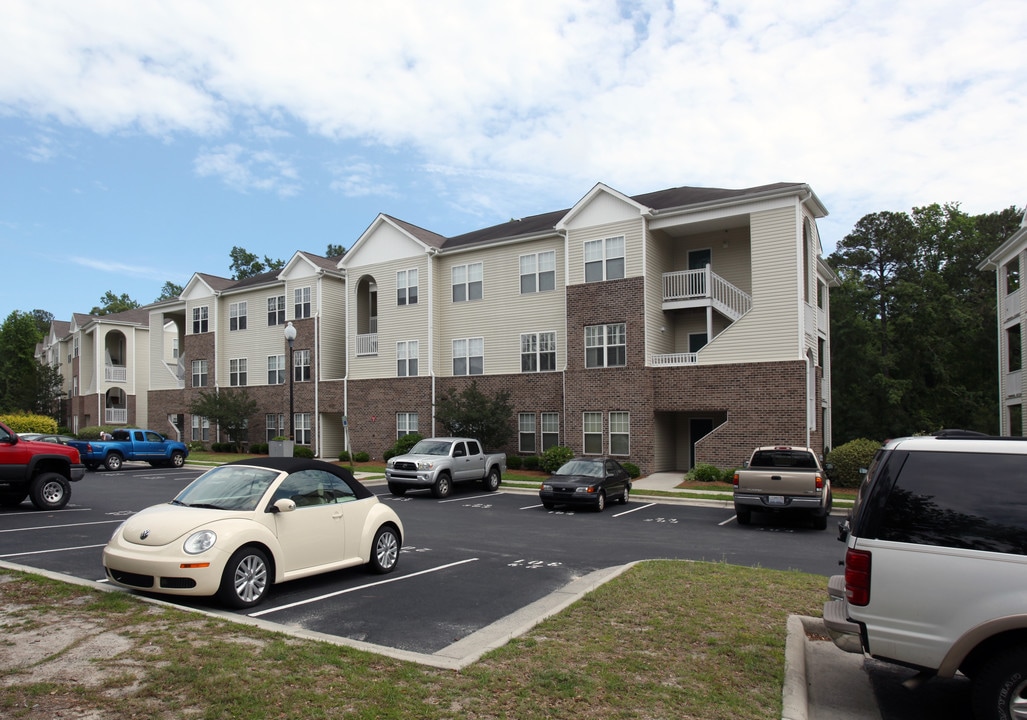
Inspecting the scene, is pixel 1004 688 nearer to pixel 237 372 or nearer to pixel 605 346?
pixel 605 346

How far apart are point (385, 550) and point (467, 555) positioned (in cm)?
205

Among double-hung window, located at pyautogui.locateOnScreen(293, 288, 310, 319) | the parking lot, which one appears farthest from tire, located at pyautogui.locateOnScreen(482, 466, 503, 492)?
double-hung window, located at pyautogui.locateOnScreen(293, 288, 310, 319)

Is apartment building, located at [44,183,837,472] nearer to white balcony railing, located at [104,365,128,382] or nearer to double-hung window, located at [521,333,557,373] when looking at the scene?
double-hung window, located at [521,333,557,373]

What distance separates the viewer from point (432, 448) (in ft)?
73.5

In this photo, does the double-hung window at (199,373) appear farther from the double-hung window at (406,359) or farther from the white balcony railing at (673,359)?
the white balcony railing at (673,359)

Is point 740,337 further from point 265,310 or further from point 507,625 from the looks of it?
point 265,310

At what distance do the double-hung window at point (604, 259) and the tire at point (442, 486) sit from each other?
1066cm

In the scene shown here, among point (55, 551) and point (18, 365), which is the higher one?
point (18, 365)

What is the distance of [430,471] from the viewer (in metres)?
20.9

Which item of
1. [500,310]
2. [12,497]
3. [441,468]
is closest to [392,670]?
[12,497]

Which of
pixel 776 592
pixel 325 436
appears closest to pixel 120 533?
pixel 776 592

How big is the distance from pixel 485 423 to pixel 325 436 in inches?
496

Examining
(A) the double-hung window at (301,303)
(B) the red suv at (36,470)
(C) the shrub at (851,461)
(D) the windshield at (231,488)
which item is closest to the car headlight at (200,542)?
(D) the windshield at (231,488)

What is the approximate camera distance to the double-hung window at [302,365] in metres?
37.9
